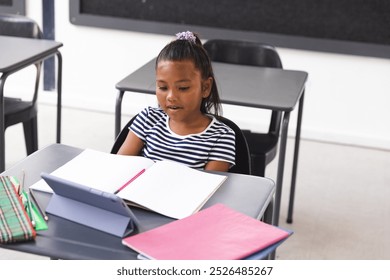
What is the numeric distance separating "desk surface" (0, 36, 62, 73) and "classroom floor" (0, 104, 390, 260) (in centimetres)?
73

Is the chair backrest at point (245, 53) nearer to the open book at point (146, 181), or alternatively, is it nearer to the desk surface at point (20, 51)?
the desk surface at point (20, 51)

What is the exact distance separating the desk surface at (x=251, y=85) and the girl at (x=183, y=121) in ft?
1.76

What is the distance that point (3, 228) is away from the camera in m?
1.50

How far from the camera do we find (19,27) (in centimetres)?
340

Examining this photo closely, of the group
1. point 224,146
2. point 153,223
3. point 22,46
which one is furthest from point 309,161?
point 153,223

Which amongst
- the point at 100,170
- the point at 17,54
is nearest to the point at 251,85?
the point at 17,54

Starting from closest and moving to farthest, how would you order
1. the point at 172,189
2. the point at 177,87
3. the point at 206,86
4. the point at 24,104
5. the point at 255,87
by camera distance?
the point at 172,189
the point at 177,87
the point at 206,86
the point at 255,87
the point at 24,104

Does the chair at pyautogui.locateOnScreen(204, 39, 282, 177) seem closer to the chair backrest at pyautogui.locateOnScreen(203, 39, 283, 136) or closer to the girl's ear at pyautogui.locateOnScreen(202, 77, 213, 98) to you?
the chair backrest at pyautogui.locateOnScreen(203, 39, 283, 136)

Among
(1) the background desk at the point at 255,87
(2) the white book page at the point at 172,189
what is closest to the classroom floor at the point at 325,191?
(1) the background desk at the point at 255,87

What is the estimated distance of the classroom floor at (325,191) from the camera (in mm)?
2938

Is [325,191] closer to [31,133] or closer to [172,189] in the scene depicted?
[31,133]

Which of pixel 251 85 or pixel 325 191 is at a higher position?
pixel 251 85

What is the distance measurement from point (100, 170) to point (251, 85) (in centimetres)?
120
